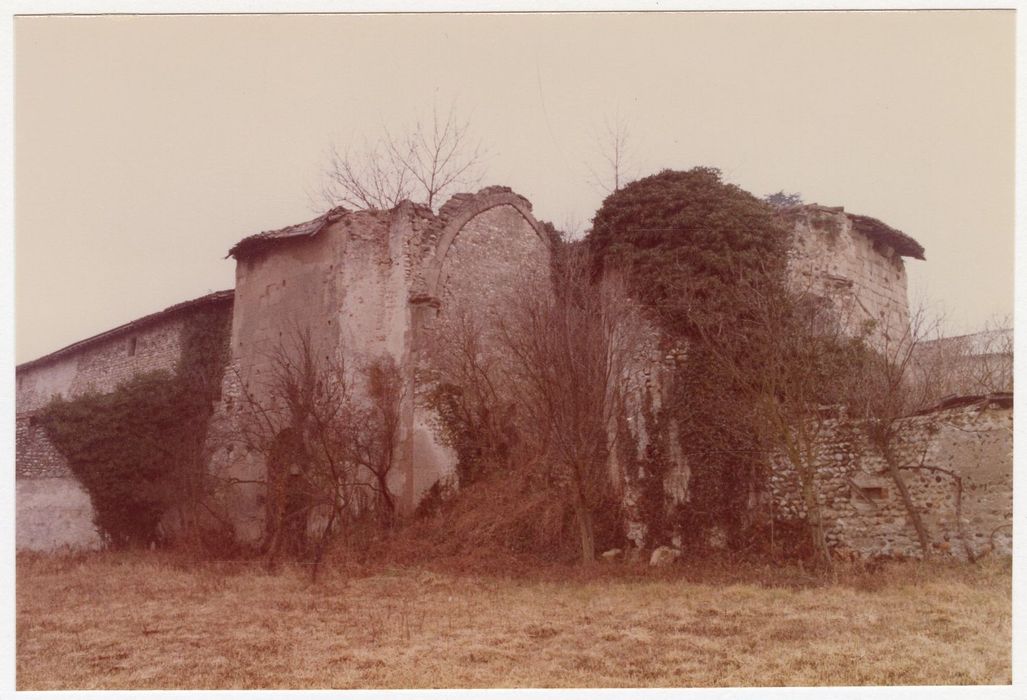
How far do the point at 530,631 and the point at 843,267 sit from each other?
11221 millimetres

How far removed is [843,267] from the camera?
17078mm

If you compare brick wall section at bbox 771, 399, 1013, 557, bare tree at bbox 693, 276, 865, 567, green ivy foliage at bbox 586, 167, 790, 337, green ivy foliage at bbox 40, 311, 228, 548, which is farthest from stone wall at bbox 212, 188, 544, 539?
brick wall section at bbox 771, 399, 1013, 557

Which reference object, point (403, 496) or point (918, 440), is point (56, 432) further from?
point (918, 440)

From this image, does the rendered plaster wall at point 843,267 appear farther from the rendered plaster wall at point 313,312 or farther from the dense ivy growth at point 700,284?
the rendered plaster wall at point 313,312

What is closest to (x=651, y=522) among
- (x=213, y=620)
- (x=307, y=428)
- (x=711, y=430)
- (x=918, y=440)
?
(x=711, y=430)

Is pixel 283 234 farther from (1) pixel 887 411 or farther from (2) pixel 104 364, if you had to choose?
(1) pixel 887 411

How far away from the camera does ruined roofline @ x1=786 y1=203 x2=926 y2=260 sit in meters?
16.9

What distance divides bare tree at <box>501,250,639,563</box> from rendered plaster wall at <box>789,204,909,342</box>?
145 inches

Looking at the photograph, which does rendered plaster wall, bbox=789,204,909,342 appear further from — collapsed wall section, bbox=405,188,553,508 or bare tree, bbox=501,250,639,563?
collapsed wall section, bbox=405,188,553,508

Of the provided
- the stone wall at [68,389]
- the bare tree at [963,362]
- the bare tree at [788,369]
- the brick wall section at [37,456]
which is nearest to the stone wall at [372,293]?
the stone wall at [68,389]

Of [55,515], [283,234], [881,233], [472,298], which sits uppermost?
[283,234]

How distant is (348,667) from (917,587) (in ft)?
23.3

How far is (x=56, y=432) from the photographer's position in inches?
770

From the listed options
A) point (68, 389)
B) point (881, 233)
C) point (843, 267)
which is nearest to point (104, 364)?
point (68, 389)
